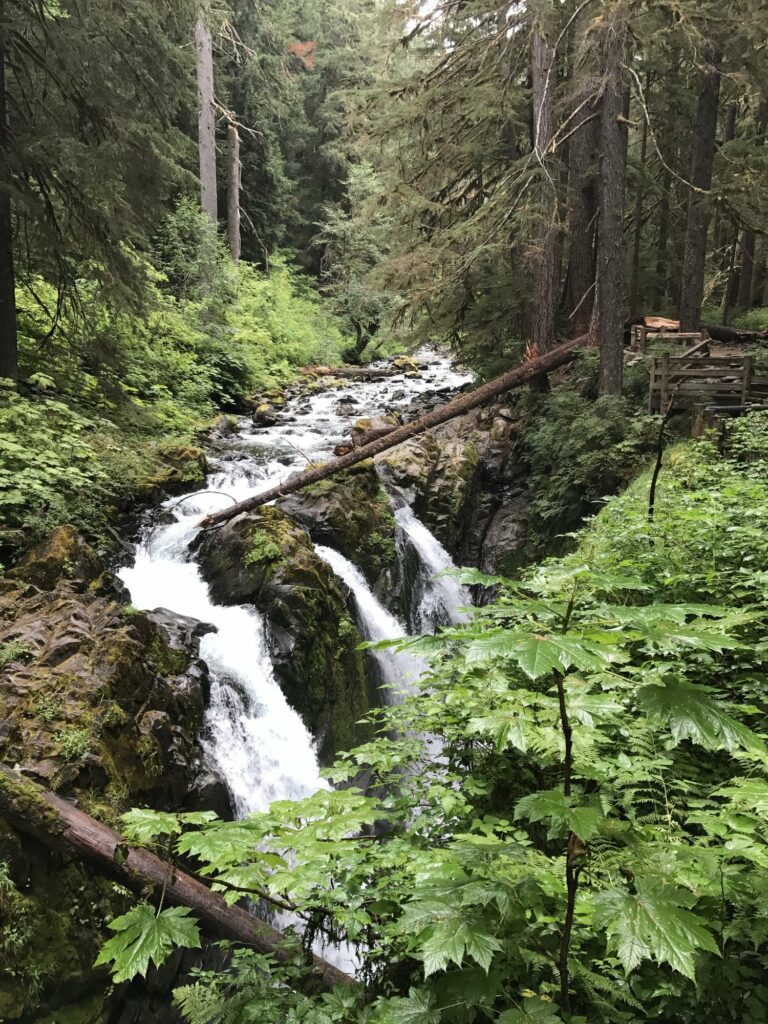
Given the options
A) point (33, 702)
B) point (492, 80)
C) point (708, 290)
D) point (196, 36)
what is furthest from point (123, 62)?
point (708, 290)

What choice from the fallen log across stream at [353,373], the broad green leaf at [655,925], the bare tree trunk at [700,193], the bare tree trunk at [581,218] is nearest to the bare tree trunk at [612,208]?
the bare tree trunk at [581,218]

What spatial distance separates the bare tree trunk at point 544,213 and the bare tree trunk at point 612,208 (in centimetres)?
98

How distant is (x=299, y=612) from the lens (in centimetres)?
810

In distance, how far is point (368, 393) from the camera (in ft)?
67.1

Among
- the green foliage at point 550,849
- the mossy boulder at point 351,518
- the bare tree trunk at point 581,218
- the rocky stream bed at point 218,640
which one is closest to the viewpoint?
the green foliage at point 550,849

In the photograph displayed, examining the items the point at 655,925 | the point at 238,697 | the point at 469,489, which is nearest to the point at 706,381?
the point at 469,489

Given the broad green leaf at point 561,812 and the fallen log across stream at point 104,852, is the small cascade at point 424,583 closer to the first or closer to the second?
the fallen log across stream at point 104,852

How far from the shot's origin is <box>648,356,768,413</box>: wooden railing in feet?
33.2

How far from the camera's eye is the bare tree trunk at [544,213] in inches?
452

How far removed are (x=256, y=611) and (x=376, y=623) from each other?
97.3 inches

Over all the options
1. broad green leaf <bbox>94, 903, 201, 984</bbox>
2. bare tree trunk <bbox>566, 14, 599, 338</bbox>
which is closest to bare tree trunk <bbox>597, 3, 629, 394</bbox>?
bare tree trunk <bbox>566, 14, 599, 338</bbox>

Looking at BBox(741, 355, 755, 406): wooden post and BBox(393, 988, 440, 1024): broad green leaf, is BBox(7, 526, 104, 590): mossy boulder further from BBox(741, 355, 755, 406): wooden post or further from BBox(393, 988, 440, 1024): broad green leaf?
BBox(741, 355, 755, 406): wooden post

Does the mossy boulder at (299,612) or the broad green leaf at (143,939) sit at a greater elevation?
the broad green leaf at (143,939)

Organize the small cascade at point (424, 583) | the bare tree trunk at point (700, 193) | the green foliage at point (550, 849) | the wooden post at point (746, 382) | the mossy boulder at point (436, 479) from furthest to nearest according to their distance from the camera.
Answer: the bare tree trunk at point (700, 193) → the mossy boulder at point (436, 479) → the small cascade at point (424, 583) → the wooden post at point (746, 382) → the green foliage at point (550, 849)
